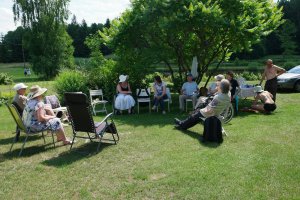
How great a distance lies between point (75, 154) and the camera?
629cm

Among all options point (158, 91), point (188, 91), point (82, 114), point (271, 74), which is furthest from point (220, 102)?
point (271, 74)

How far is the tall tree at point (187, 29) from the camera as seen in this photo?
10398 mm

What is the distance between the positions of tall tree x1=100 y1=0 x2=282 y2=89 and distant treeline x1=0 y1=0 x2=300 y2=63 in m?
25.2

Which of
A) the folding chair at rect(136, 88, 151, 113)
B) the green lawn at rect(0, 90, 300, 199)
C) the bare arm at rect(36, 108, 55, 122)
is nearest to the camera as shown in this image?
the green lawn at rect(0, 90, 300, 199)

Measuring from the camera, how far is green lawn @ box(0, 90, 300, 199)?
4445mm

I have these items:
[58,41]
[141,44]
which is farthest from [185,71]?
[58,41]

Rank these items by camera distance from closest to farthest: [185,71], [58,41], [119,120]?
[119,120]
[185,71]
[58,41]

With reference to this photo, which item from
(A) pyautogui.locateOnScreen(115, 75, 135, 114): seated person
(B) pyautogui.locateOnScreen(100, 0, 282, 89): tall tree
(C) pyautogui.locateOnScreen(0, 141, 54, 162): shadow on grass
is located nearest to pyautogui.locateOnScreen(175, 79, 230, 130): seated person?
(C) pyautogui.locateOnScreen(0, 141, 54, 162): shadow on grass

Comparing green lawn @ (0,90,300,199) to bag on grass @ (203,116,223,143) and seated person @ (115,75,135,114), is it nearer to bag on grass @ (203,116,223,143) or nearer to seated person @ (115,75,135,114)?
bag on grass @ (203,116,223,143)

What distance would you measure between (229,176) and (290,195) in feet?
2.89

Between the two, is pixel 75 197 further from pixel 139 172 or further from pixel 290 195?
pixel 290 195

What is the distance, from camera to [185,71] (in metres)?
13.4

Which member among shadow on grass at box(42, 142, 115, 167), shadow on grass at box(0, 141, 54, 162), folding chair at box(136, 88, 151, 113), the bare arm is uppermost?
the bare arm

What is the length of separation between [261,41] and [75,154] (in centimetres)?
3906
